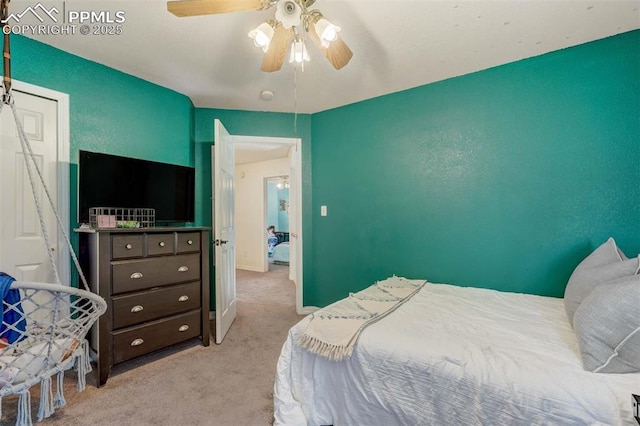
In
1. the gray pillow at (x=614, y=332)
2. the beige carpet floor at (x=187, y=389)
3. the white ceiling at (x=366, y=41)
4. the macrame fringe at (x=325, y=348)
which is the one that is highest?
the white ceiling at (x=366, y=41)

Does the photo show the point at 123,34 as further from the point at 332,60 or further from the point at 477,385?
the point at 477,385

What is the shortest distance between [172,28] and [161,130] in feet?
3.80

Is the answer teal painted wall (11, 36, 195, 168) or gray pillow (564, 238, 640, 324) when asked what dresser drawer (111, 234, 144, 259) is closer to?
teal painted wall (11, 36, 195, 168)

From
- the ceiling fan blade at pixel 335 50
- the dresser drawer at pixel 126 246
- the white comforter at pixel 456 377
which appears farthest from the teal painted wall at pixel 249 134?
the white comforter at pixel 456 377

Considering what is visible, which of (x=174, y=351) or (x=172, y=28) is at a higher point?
(x=172, y=28)

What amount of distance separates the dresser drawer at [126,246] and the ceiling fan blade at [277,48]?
154 centimetres

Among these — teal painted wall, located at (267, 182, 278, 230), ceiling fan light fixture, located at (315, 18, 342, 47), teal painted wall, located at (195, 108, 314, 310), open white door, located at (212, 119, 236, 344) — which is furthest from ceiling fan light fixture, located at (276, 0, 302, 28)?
teal painted wall, located at (267, 182, 278, 230)

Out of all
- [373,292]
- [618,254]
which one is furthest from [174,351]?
[618,254]

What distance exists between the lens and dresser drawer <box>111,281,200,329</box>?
2.12 meters

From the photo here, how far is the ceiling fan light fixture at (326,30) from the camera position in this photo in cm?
144

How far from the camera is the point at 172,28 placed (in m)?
1.96

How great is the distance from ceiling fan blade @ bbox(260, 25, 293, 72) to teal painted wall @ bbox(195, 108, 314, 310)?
1687mm

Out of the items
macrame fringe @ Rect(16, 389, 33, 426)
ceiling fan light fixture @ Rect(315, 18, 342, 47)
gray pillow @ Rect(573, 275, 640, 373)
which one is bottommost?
macrame fringe @ Rect(16, 389, 33, 426)

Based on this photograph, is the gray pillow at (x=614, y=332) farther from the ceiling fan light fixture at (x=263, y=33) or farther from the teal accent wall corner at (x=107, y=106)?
the teal accent wall corner at (x=107, y=106)
